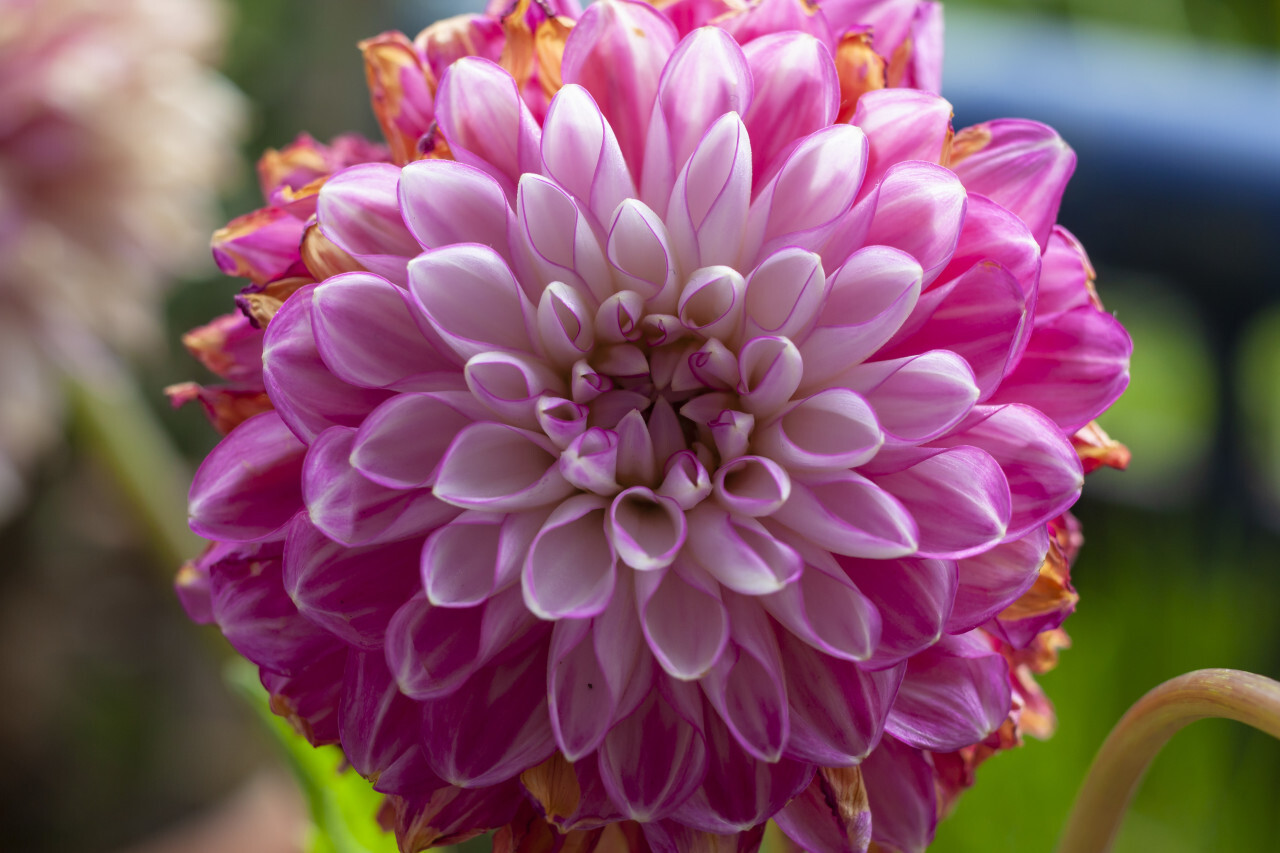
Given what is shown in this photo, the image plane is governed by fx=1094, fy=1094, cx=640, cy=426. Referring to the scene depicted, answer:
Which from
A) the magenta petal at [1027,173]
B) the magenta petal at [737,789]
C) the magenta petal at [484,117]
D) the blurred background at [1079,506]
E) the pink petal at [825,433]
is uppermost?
the magenta petal at [484,117]

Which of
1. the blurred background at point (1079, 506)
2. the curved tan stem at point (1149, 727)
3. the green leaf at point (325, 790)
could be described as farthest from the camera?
the blurred background at point (1079, 506)

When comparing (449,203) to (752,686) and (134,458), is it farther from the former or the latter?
(134,458)

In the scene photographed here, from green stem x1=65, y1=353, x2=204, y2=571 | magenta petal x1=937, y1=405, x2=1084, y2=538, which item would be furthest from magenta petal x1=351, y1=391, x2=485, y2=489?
green stem x1=65, y1=353, x2=204, y2=571

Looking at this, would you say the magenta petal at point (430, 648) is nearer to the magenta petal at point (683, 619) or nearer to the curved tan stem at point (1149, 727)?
the magenta petal at point (683, 619)

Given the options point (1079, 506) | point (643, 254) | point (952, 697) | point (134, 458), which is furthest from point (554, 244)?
point (1079, 506)

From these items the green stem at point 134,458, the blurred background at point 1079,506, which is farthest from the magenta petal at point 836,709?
the green stem at point 134,458

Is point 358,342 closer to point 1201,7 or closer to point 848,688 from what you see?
point 848,688

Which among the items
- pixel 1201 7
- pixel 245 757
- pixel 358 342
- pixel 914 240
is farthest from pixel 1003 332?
pixel 1201 7

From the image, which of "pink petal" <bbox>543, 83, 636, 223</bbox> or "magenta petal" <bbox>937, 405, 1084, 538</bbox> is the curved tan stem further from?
"pink petal" <bbox>543, 83, 636, 223</bbox>
